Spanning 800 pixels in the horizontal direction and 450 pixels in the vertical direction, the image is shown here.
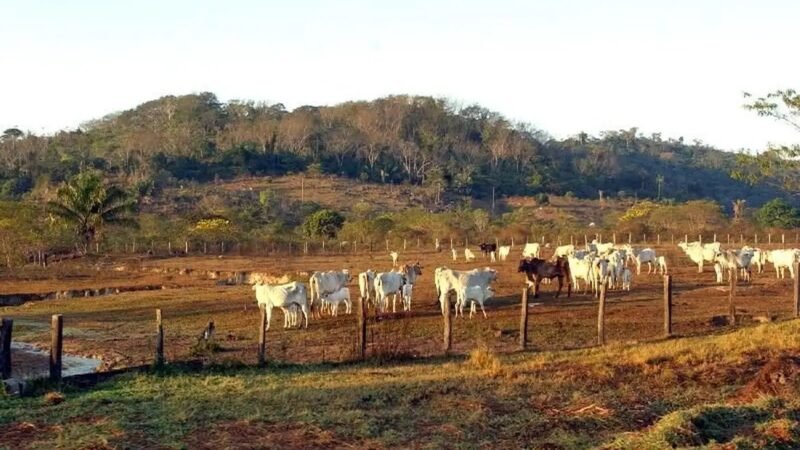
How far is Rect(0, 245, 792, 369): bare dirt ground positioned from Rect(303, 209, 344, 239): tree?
2619 cm

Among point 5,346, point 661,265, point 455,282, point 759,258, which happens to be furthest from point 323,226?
point 5,346

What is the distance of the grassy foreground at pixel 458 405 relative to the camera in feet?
38.3

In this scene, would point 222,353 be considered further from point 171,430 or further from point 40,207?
point 40,207

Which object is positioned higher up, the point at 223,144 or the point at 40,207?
the point at 223,144

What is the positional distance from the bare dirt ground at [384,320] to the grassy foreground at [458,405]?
2829mm

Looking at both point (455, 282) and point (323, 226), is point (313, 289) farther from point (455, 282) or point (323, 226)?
point (323, 226)

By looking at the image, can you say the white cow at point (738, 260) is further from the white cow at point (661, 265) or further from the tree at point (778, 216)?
the tree at point (778, 216)

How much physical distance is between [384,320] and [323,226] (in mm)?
44956

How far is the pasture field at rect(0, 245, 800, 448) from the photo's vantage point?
11.9 meters

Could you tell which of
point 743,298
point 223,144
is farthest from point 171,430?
point 223,144

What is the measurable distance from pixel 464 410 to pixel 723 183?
13676cm

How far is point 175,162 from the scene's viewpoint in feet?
357

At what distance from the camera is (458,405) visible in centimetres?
1366

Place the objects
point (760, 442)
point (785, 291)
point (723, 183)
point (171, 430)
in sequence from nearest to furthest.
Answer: point (760, 442), point (171, 430), point (785, 291), point (723, 183)
